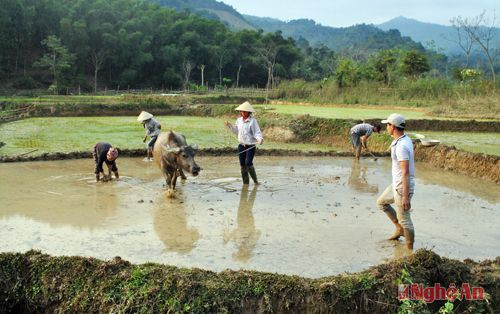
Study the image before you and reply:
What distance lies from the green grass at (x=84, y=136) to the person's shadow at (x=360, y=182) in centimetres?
338

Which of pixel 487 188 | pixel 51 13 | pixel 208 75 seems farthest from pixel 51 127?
pixel 208 75

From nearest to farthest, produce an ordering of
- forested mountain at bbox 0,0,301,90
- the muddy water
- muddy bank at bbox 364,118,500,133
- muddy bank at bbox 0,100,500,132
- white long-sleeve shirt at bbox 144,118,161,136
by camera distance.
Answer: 1. the muddy water
2. white long-sleeve shirt at bbox 144,118,161,136
3. muddy bank at bbox 0,100,500,132
4. muddy bank at bbox 364,118,500,133
5. forested mountain at bbox 0,0,301,90

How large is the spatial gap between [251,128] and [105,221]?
3.77 metres

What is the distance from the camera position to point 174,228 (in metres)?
7.12

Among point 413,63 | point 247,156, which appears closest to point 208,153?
point 247,156

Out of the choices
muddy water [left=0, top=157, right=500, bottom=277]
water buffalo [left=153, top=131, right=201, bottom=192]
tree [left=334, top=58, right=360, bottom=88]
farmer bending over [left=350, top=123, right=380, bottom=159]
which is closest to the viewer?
muddy water [left=0, top=157, right=500, bottom=277]

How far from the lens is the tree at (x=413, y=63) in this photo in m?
44.9

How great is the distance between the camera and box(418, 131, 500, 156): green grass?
14633 mm

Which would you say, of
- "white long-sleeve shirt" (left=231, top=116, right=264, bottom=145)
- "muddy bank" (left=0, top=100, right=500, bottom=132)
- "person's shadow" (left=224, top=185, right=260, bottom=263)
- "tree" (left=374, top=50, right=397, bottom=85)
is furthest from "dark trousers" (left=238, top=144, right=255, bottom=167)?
"tree" (left=374, top=50, right=397, bottom=85)

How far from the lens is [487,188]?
10672 millimetres

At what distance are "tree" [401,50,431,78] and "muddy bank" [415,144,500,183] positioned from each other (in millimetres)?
32956

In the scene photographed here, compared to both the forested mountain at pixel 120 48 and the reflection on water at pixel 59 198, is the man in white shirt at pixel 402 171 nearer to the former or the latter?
the reflection on water at pixel 59 198

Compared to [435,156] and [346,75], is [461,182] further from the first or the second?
[346,75]

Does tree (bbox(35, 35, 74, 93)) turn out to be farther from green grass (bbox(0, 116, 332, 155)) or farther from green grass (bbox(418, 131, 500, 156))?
green grass (bbox(418, 131, 500, 156))
